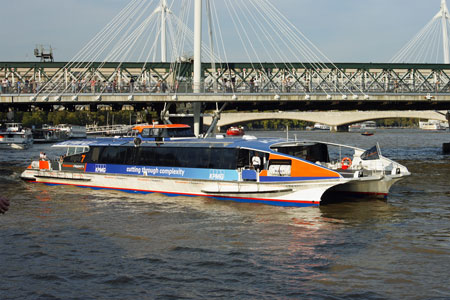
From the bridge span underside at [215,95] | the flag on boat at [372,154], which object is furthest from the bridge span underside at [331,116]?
the flag on boat at [372,154]

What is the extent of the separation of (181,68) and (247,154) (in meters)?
31.5

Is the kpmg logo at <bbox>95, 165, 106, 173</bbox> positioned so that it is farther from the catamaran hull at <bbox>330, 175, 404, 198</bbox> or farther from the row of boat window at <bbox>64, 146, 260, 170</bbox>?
the catamaran hull at <bbox>330, 175, 404, 198</bbox>

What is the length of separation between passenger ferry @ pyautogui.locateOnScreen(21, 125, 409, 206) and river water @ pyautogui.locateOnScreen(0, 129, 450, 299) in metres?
0.76

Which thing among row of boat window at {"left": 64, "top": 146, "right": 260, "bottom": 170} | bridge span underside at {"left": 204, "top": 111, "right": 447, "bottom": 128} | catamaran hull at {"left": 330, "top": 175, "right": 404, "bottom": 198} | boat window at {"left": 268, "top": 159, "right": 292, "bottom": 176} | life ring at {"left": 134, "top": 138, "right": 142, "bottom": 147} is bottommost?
catamaran hull at {"left": 330, "top": 175, "right": 404, "bottom": 198}

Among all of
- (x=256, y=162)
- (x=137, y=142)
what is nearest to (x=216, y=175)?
(x=256, y=162)

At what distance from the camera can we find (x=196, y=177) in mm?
27812

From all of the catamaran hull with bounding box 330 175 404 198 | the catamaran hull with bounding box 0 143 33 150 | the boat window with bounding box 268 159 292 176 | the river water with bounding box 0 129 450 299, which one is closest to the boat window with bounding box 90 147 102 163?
the river water with bounding box 0 129 450 299

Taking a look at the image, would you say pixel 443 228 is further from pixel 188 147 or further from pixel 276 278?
pixel 188 147

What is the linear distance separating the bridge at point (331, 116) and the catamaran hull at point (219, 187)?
112 meters

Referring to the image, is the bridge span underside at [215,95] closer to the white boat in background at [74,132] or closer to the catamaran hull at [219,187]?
the catamaran hull at [219,187]

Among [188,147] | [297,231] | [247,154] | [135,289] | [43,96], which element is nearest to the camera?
[135,289]

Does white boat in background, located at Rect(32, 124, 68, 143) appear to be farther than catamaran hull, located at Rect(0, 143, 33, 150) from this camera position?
Yes

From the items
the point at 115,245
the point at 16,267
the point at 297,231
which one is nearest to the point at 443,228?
the point at 297,231

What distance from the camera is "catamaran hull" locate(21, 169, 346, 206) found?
25.0 meters
